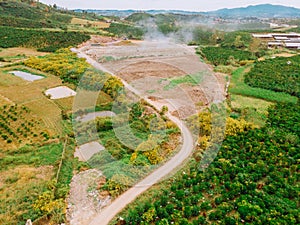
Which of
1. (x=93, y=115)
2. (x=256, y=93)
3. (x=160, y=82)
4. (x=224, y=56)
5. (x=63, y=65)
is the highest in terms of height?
(x=224, y=56)

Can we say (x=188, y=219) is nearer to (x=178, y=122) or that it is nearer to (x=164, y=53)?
(x=178, y=122)

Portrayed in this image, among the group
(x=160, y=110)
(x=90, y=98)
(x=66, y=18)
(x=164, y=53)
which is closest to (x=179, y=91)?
(x=160, y=110)

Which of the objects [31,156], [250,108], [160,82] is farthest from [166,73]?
[31,156]

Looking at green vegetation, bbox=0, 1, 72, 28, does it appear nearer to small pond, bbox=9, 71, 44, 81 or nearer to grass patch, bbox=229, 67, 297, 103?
small pond, bbox=9, 71, 44, 81

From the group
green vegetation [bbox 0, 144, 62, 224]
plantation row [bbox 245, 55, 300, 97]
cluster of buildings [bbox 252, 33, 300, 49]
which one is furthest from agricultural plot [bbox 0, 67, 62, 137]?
cluster of buildings [bbox 252, 33, 300, 49]

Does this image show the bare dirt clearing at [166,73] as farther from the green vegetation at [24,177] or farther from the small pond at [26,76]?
the green vegetation at [24,177]

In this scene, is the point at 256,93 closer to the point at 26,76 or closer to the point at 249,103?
the point at 249,103
